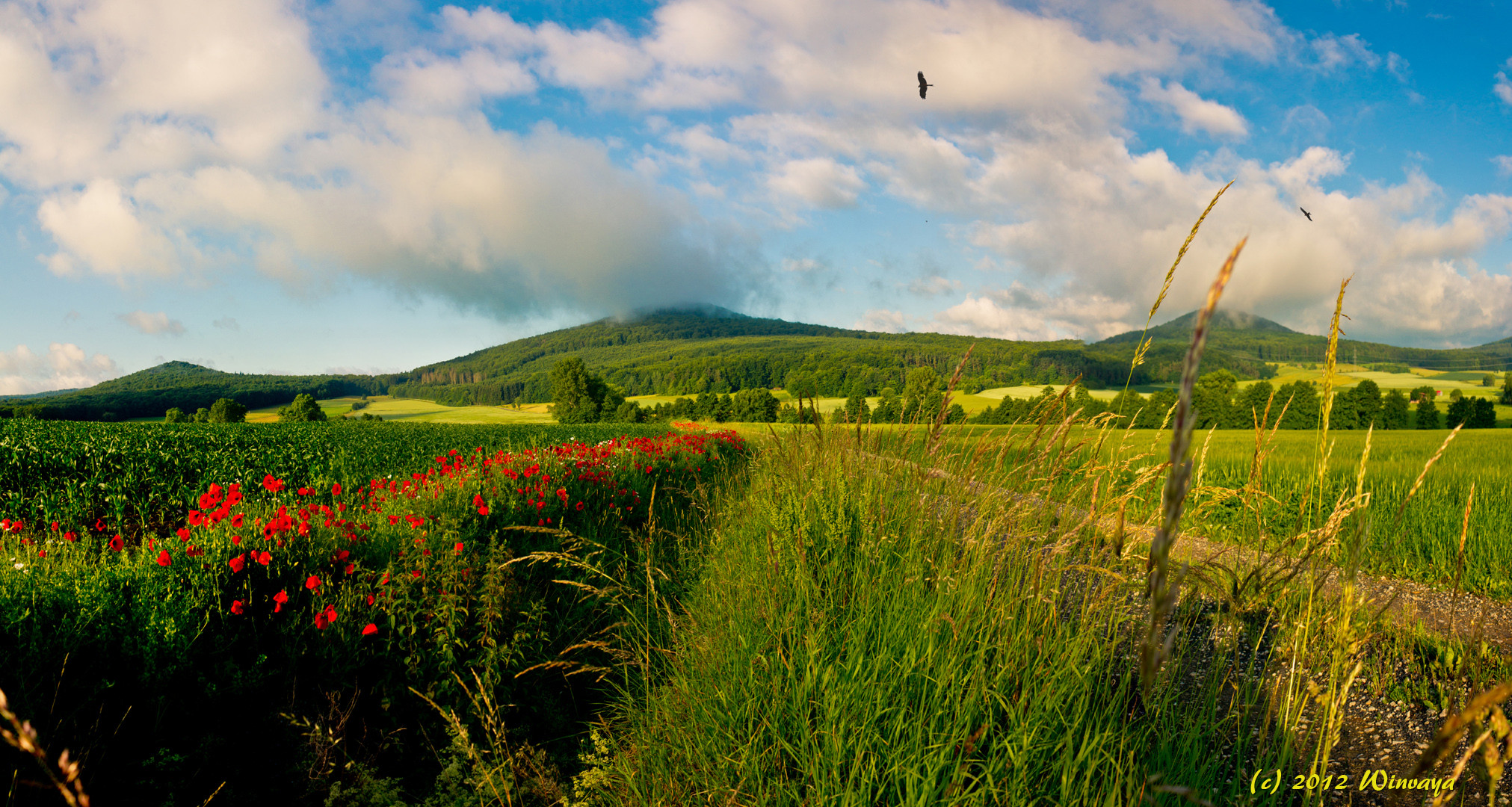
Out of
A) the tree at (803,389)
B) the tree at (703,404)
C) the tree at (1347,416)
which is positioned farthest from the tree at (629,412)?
the tree at (803,389)

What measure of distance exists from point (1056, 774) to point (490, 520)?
15.9ft

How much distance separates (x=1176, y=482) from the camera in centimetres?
73

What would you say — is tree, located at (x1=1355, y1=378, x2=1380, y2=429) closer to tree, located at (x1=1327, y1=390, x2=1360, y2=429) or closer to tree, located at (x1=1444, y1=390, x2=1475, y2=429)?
tree, located at (x1=1327, y1=390, x2=1360, y2=429)

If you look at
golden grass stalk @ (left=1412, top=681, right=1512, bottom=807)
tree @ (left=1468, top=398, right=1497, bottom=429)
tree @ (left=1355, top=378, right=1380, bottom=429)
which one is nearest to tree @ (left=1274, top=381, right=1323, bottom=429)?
tree @ (left=1355, top=378, right=1380, bottom=429)

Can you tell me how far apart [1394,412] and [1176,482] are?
60752mm

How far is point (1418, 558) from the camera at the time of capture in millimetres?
5941

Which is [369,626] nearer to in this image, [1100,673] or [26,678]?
[26,678]

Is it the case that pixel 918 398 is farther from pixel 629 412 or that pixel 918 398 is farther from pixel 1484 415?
pixel 629 412

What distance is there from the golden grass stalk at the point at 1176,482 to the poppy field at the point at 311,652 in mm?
1837

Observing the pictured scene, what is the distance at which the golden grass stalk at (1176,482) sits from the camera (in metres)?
0.70

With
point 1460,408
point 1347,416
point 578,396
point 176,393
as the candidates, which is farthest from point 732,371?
point 1460,408

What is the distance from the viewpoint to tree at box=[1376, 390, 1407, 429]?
→ 42.8 m

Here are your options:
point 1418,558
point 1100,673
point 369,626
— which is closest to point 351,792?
point 369,626

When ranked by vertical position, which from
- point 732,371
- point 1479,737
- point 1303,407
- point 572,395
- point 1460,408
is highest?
point 732,371
